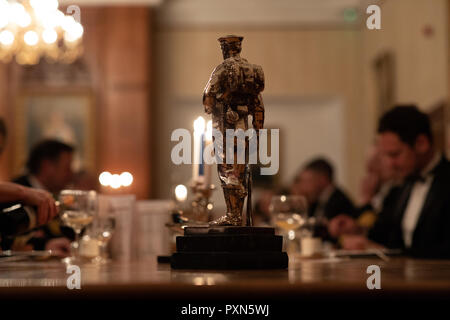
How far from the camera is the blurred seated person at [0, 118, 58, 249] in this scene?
5.95ft

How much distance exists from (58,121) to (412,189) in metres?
5.99

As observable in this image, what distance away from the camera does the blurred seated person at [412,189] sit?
2982 millimetres

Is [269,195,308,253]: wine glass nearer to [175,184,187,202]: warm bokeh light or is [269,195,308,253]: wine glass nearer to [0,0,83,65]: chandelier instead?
[175,184,187,202]: warm bokeh light

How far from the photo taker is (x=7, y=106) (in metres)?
8.50

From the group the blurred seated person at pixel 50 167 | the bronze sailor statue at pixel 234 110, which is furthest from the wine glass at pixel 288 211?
the blurred seated person at pixel 50 167

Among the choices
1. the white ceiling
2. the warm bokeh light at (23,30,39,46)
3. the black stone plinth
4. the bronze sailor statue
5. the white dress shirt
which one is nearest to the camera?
the black stone plinth

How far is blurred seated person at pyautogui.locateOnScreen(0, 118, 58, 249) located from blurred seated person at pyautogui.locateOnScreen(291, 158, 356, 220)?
3.53 metres

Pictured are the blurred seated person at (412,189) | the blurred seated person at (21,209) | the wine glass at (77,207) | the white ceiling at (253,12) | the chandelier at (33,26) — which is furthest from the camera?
the white ceiling at (253,12)

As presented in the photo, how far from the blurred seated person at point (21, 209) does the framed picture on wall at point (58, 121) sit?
22.0 feet

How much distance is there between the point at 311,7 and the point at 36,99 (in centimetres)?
363

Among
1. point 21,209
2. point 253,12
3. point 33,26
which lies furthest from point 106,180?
point 253,12

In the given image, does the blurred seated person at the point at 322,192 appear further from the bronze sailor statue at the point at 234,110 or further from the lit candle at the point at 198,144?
Result: the bronze sailor statue at the point at 234,110

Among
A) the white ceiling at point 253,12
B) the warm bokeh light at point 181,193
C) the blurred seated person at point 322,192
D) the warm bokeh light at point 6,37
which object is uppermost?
the white ceiling at point 253,12

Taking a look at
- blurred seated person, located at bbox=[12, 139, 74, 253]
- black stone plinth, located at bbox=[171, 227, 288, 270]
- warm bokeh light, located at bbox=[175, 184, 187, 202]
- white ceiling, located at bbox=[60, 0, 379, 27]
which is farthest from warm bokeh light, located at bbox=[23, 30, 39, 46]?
black stone plinth, located at bbox=[171, 227, 288, 270]
